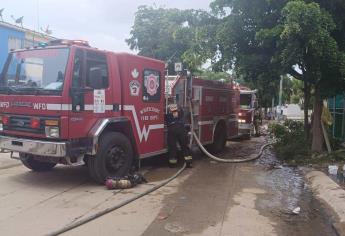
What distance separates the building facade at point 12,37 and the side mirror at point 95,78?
1362cm

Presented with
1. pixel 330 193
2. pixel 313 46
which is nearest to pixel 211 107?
pixel 313 46

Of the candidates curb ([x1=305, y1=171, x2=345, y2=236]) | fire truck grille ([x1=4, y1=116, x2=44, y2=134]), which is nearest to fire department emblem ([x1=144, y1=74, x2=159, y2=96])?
fire truck grille ([x1=4, y1=116, x2=44, y2=134])

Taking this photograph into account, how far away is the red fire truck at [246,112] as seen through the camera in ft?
63.3

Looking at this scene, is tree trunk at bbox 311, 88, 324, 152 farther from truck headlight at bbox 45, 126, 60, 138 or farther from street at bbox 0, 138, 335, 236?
truck headlight at bbox 45, 126, 60, 138

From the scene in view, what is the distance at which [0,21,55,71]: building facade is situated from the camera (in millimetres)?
21500

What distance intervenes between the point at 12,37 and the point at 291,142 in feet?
47.2

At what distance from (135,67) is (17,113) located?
2503mm

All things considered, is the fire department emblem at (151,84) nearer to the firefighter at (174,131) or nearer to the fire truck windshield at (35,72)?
the firefighter at (174,131)

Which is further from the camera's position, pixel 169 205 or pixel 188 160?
pixel 188 160

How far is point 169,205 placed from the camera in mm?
7320

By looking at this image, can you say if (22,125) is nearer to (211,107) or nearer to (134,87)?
(134,87)

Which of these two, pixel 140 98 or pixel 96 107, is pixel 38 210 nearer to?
pixel 96 107

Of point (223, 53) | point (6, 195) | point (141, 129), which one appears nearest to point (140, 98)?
point (141, 129)

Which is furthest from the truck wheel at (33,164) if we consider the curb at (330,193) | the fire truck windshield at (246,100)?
the fire truck windshield at (246,100)
